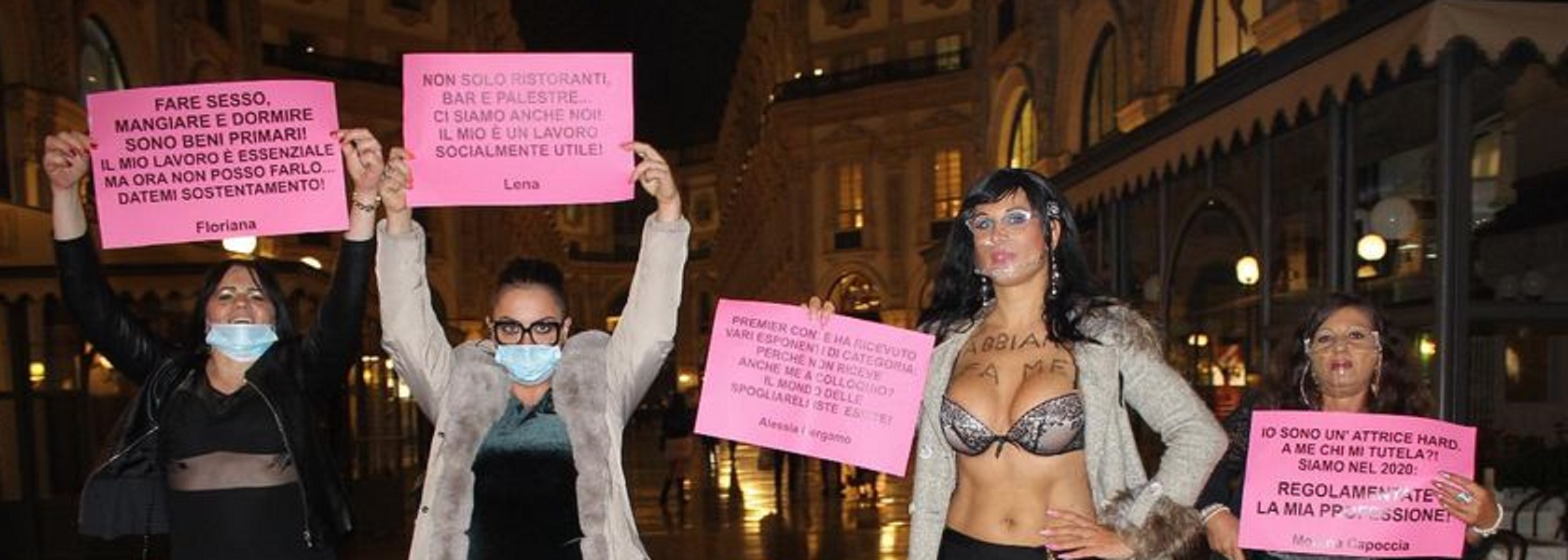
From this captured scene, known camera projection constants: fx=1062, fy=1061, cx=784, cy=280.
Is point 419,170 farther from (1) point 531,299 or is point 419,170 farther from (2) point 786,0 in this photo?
(2) point 786,0

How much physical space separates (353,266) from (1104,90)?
1491cm

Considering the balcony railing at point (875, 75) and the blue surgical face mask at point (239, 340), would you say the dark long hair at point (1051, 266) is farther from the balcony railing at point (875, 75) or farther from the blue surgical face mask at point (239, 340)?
the balcony railing at point (875, 75)

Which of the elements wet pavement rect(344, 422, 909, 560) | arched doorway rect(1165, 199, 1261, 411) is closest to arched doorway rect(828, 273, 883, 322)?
wet pavement rect(344, 422, 909, 560)

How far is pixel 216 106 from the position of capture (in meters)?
3.41

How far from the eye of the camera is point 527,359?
3.18 metres

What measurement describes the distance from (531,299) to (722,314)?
25.2 inches

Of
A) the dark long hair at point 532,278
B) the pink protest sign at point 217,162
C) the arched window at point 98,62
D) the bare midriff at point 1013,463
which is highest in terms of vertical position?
the arched window at point 98,62

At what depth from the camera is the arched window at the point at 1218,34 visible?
40.0 ft

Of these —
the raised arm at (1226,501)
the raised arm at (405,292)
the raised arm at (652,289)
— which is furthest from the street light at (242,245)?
the raised arm at (1226,501)

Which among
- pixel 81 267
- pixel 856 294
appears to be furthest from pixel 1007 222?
pixel 856 294

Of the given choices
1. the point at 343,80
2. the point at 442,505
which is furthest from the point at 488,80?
the point at 343,80

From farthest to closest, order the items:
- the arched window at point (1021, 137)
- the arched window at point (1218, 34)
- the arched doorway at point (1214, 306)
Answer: the arched window at point (1021, 137) → the arched window at point (1218, 34) → the arched doorway at point (1214, 306)

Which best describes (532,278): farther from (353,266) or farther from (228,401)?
(228,401)

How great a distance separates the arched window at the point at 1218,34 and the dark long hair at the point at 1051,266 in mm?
9524
